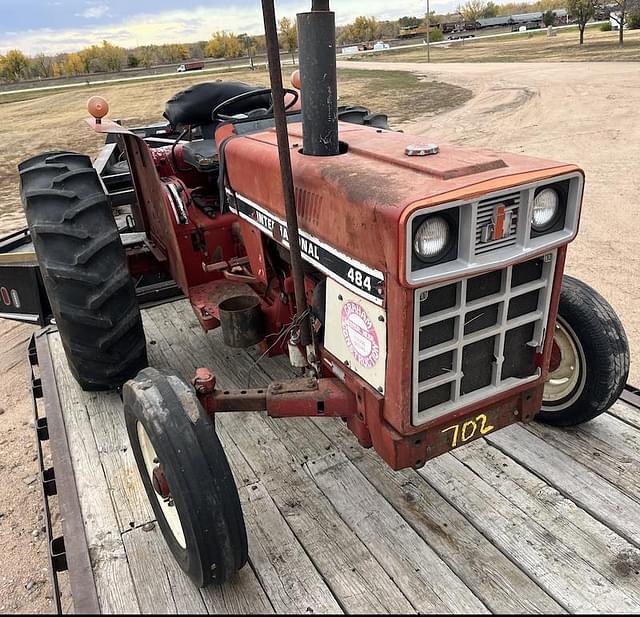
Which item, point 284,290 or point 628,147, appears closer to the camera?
point 284,290

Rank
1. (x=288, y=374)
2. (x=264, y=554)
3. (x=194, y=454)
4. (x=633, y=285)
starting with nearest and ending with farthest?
(x=194, y=454) → (x=264, y=554) → (x=288, y=374) → (x=633, y=285)

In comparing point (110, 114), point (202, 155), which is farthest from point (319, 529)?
point (110, 114)

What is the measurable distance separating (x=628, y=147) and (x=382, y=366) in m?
9.47

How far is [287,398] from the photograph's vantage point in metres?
2.26

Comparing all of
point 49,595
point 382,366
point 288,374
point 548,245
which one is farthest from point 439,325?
point 49,595

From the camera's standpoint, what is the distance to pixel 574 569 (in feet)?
6.79

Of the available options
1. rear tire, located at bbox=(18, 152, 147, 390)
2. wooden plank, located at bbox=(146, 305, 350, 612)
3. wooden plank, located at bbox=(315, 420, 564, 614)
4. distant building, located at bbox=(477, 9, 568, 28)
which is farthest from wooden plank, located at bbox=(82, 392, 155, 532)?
distant building, located at bbox=(477, 9, 568, 28)

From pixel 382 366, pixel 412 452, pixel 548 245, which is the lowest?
pixel 412 452

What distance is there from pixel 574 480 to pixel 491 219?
1286 mm

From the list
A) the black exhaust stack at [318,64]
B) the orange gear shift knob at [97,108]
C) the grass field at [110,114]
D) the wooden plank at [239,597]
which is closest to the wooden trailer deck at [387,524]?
the wooden plank at [239,597]

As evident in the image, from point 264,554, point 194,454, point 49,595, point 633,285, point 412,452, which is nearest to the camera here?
point 194,454

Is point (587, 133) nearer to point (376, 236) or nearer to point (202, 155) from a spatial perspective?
point (202, 155)

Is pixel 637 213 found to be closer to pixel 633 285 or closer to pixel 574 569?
pixel 633 285

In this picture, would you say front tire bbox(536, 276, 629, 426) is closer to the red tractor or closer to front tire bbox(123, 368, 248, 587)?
the red tractor
